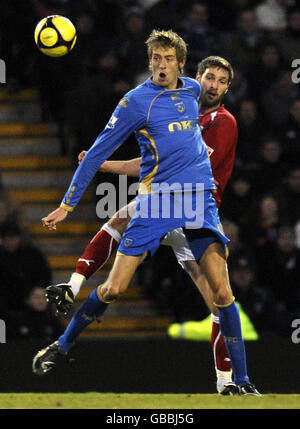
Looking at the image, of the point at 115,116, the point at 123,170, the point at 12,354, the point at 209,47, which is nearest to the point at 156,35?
the point at 115,116

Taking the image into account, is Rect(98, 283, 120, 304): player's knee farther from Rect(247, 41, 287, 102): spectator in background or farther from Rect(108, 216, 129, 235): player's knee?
Rect(247, 41, 287, 102): spectator in background

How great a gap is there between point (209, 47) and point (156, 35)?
4.82m

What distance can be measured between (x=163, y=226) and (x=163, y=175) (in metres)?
0.29

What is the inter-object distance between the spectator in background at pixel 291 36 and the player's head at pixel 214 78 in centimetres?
523

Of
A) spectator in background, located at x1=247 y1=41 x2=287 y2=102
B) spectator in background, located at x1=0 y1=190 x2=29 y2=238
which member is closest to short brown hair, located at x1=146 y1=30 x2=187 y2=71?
spectator in background, located at x1=0 y1=190 x2=29 y2=238

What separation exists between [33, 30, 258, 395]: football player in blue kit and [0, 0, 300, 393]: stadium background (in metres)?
1.45

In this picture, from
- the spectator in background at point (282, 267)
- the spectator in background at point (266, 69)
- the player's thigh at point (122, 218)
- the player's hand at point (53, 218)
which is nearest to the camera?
the player's hand at point (53, 218)

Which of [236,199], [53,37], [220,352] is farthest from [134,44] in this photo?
[220,352]

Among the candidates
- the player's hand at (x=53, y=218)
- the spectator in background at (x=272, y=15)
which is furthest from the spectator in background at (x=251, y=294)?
the spectator in background at (x=272, y=15)

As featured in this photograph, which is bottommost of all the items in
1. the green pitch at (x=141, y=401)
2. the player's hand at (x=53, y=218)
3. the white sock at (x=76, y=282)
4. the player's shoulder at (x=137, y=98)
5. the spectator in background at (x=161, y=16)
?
the green pitch at (x=141, y=401)

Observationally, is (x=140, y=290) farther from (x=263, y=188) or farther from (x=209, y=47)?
(x=209, y=47)

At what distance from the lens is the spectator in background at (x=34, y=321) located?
8.26 meters

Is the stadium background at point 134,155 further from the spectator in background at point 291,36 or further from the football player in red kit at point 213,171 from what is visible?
Result: the football player in red kit at point 213,171

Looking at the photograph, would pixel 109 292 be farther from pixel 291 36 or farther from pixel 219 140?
pixel 291 36
